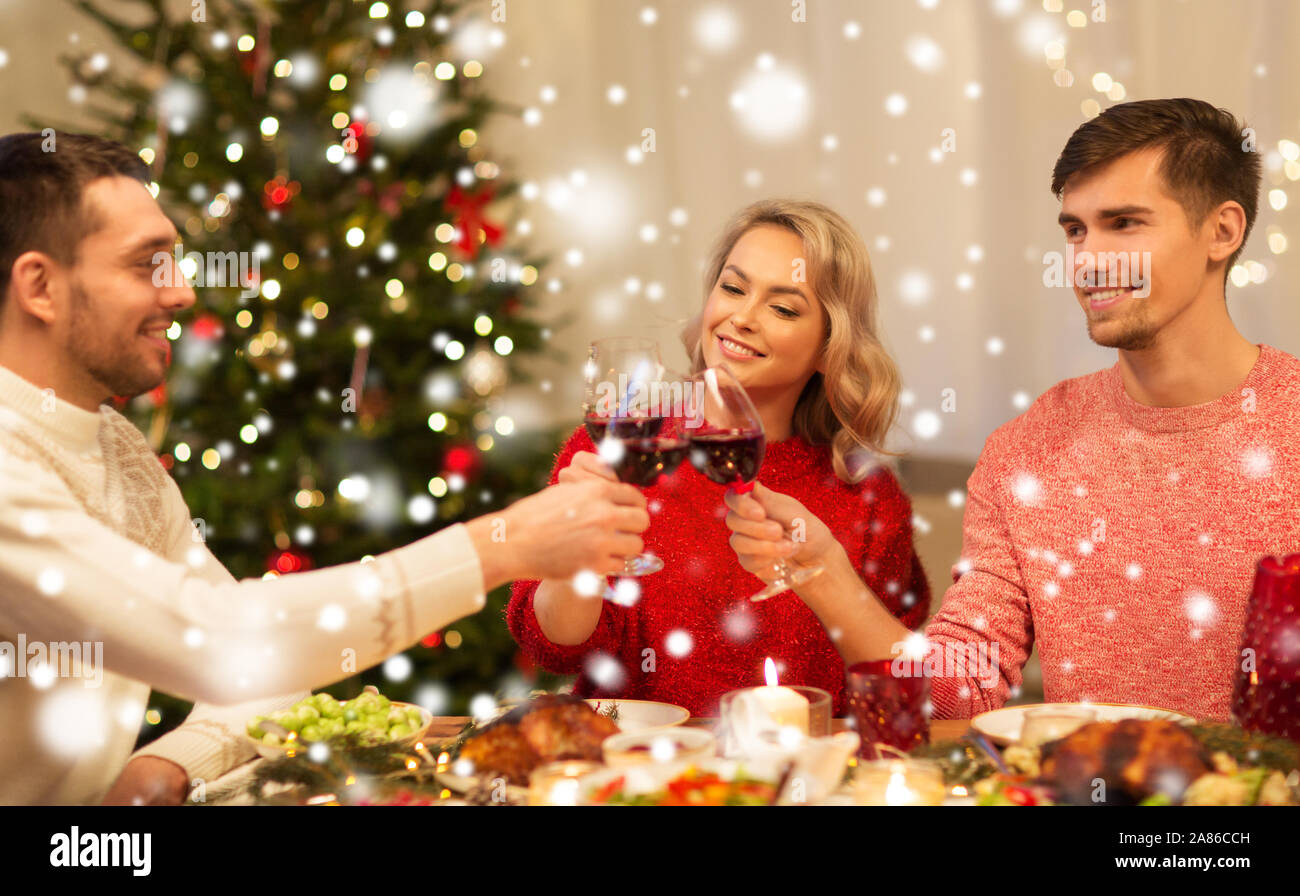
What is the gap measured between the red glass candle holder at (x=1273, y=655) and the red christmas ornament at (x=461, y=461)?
2.38 m

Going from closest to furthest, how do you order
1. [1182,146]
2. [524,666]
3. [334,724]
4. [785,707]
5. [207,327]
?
[785,707] → [334,724] → [1182,146] → [207,327] → [524,666]

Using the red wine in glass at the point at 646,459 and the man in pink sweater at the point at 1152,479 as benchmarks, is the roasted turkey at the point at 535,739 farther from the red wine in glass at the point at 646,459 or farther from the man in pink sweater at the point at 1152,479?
the man in pink sweater at the point at 1152,479

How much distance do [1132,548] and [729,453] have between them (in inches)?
35.0

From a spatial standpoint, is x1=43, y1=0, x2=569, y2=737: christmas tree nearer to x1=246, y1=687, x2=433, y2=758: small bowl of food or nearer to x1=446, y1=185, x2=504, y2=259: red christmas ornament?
x1=446, y1=185, x2=504, y2=259: red christmas ornament

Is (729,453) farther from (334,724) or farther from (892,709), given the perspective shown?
(334,724)

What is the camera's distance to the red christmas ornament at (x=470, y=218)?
11.3 ft

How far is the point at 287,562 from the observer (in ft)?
10.5

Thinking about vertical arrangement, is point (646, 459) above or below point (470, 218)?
below

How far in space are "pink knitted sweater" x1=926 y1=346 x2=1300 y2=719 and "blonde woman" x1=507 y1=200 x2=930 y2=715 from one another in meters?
0.19

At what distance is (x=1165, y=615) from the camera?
1935 millimetres

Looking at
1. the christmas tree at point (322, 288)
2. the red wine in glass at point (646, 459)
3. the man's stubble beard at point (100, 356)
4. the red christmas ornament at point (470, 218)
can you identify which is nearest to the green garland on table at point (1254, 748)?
the red wine in glass at point (646, 459)

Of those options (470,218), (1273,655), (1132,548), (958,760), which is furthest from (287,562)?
(1273,655)
